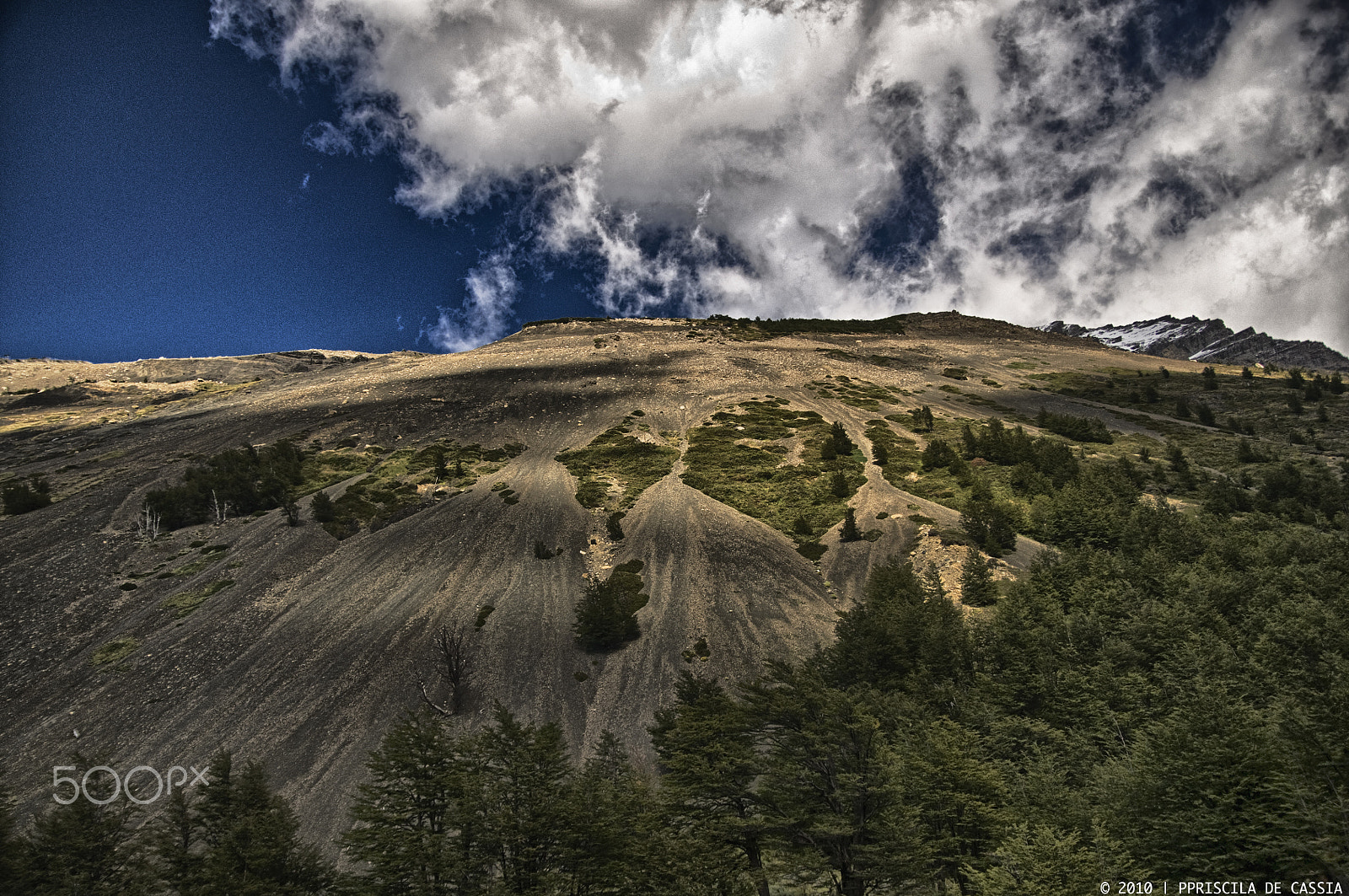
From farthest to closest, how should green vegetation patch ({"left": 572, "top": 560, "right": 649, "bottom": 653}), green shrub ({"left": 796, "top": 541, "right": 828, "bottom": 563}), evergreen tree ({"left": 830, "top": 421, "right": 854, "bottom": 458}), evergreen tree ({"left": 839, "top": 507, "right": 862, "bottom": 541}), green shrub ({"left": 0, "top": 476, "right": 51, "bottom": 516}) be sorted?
1. evergreen tree ({"left": 830, "top": 421, "right": 854, "bottom": 458})
2. green shrub ({"left": 0, "top": 476, "right": 51, "bottom": 516})
3. evergreen tree ({"left": 839, "top": 507, "right": 862, "bottom": 541})
4. green shrub ({"left": 796, "top": 541, "right": 828, "bottom": 563})
5. green vegetation patch ({"left": 572, "top": 560, "right": 649, "bottom": 653})

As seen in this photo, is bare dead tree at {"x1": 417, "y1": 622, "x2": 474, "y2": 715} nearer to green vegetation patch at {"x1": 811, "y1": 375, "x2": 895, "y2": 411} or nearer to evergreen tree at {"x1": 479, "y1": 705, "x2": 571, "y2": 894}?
evergreen tree at {"x1": 479, "y1": 705, "x2": 571, "y2": 894}

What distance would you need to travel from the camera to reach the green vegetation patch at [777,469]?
2832 inches

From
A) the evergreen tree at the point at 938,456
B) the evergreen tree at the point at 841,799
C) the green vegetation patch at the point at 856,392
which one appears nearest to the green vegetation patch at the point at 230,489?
the evergreen tree at the point at 841,799

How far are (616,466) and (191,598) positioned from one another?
5095 centimetres

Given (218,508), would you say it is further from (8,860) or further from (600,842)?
(600,842)

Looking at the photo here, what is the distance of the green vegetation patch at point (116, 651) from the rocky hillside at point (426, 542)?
26cm

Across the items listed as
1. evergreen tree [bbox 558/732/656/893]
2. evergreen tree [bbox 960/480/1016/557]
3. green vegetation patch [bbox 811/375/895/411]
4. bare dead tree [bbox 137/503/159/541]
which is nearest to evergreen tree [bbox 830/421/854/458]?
green vegetation patch [bbox 811/375/895/411]

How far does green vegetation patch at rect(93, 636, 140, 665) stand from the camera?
1869 inches

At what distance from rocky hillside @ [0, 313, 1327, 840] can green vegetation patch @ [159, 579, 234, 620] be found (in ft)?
0.81

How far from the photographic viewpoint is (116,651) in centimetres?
4853

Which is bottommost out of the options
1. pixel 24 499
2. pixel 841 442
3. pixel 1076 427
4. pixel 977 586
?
pixel 977 586

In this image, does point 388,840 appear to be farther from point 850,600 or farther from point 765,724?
point 850,600

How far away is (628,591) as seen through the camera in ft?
191

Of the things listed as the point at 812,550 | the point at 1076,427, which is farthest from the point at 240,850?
the point at 1076,427
